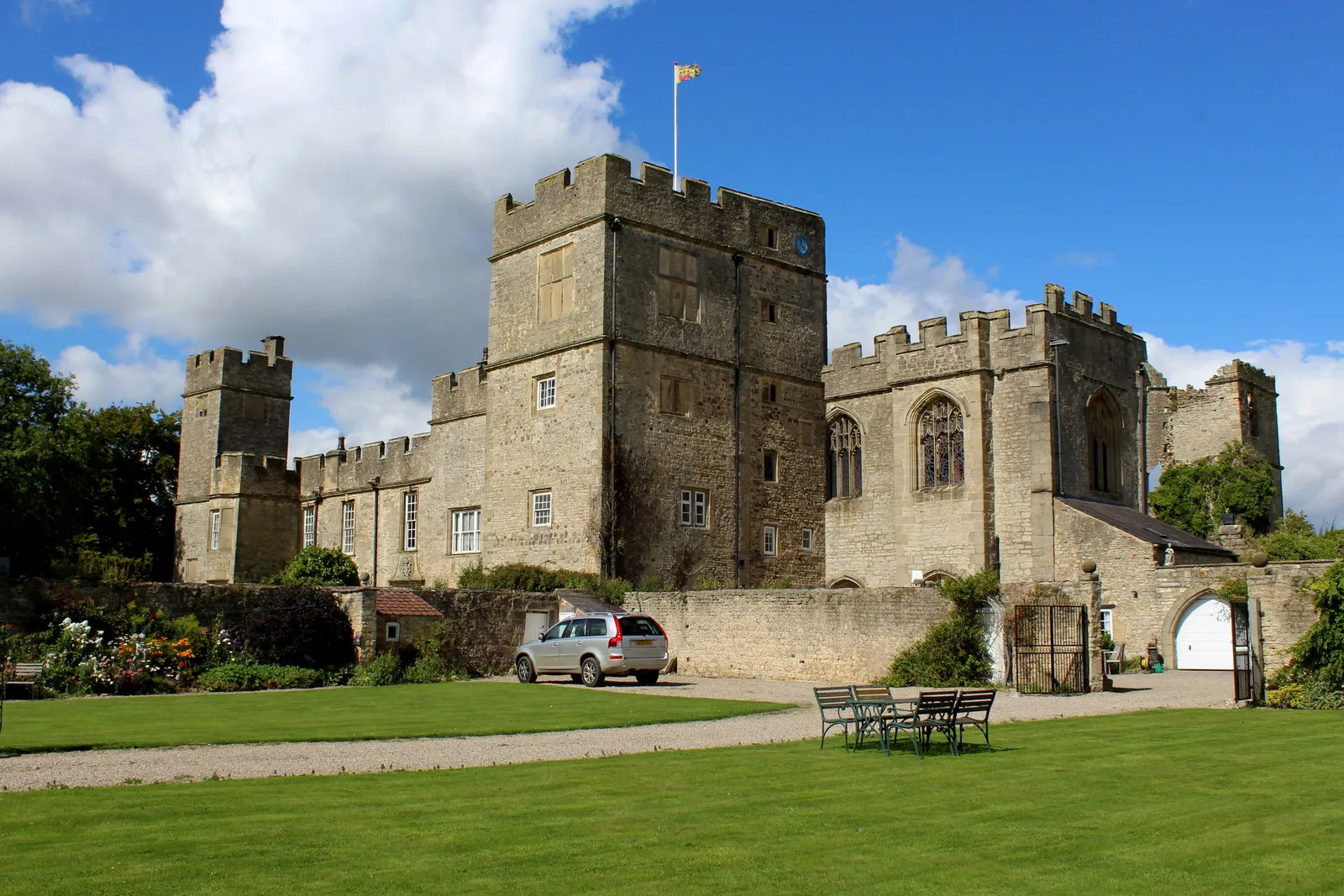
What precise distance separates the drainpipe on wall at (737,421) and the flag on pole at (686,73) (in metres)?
5.20

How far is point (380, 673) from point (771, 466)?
14.3 metres

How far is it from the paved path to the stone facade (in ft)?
45.4

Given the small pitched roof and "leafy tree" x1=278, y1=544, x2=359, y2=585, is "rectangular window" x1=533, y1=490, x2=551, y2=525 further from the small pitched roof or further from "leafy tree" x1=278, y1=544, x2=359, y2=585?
the small pitched roof

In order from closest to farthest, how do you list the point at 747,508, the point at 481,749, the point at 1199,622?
the point at 481,749
the point at 1199,622
the point at 747,508

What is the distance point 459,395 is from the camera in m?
38.2

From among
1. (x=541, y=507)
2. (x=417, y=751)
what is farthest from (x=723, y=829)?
(x=541, y=507)

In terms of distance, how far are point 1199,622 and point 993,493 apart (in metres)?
5.96

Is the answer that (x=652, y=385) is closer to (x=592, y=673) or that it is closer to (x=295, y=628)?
(x=592, y=673)

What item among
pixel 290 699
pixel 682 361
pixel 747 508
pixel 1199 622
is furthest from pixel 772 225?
pixel 290 699

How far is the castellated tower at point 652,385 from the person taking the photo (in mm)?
32156

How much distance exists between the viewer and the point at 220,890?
673 centimetres

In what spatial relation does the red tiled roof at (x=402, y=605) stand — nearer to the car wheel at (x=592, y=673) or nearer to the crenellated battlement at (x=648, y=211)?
the car wheel at (x=592, y=673)

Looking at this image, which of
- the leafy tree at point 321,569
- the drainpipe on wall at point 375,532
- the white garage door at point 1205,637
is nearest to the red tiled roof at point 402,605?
the leafy tree at point 321,569

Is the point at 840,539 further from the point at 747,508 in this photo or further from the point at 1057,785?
the point at 1057,785
